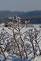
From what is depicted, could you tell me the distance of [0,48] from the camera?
63.6 inches

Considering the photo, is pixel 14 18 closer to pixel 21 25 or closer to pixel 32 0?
pixel 21 25

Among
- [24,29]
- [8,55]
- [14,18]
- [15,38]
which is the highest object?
[14,18]

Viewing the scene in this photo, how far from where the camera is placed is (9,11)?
1656 mm

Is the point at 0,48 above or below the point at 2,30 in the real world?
below

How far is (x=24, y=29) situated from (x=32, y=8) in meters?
0.30

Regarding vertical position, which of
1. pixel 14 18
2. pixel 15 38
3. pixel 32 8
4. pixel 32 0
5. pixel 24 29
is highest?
pixel 32 0

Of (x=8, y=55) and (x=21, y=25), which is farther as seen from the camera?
(x=21, y=25)

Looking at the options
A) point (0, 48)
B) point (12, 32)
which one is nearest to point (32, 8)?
point (12, 32)

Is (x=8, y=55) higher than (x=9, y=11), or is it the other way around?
(x=9, y=11)

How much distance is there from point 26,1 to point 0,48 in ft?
2.31

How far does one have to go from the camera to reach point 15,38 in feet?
5.42

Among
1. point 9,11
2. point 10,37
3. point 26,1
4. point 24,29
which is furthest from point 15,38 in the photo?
point 26,1

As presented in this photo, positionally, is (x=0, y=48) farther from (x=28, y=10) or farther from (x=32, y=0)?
(x=32, y=0)

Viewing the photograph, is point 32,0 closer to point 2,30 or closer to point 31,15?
point 31,15
